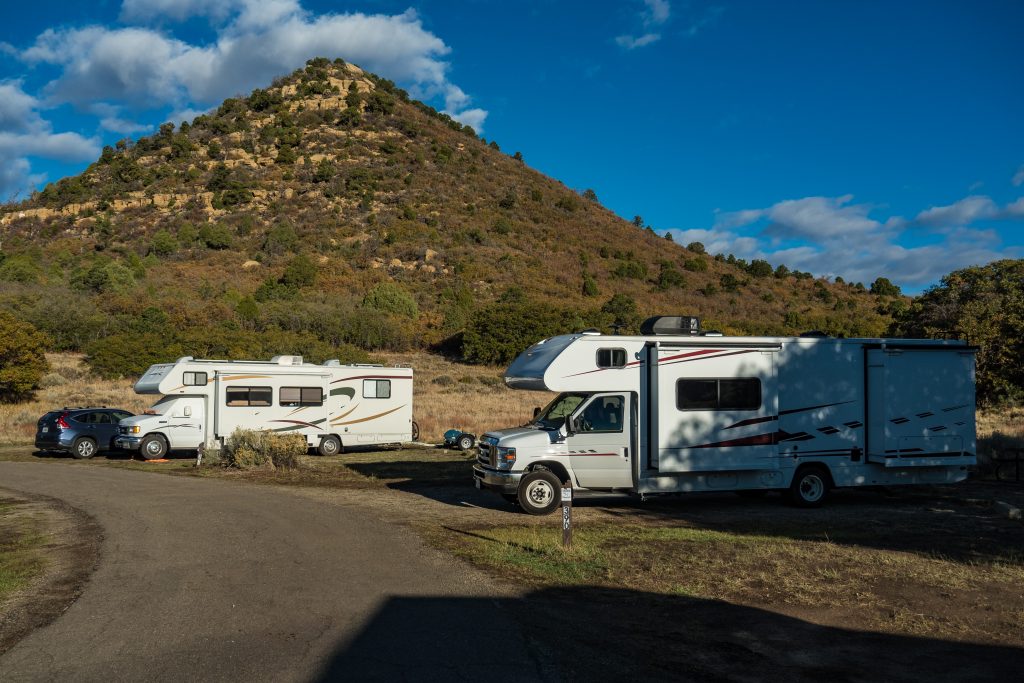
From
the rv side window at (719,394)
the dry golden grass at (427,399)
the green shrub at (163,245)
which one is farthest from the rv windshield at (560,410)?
the green shrub at (163,245)

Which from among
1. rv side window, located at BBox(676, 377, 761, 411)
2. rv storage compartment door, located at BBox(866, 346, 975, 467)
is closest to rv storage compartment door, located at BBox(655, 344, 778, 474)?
rv side window, located at BBox(676, 377, 761, 411)

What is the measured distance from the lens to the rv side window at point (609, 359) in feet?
42.7

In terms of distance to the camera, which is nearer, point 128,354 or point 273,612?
point 273,612

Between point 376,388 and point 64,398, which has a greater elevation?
point 376,388

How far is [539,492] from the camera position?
12867 millimetres

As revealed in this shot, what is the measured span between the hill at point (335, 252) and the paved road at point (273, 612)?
1370 inches

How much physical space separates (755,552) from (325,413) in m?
15.6

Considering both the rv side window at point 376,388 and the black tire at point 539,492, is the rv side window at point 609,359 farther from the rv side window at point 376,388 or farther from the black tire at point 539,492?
the rv side window at point 376,388

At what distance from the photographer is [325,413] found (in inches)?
904

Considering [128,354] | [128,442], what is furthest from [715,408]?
[128,354]

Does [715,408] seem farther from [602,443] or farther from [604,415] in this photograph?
[602,443]

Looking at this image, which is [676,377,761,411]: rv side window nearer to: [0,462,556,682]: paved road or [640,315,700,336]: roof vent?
[640,315,700,336]: roof vent

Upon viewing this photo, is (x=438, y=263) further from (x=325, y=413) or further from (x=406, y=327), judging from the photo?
(x=325, y=413)

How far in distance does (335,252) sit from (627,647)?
6389cm
